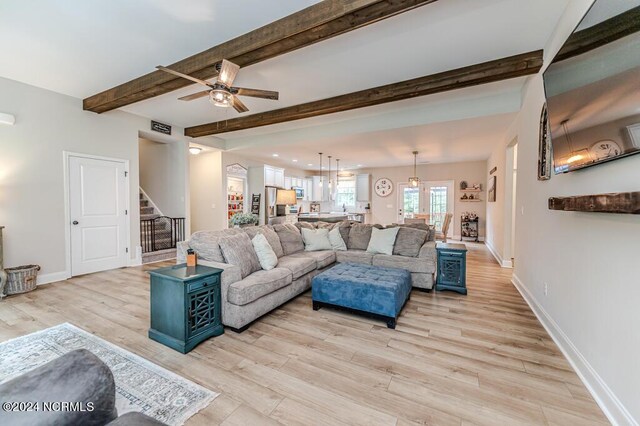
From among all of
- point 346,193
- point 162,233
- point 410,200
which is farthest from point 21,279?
point 410,200

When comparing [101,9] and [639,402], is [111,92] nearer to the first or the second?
[101,9]

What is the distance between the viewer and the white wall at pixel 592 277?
4.95ft

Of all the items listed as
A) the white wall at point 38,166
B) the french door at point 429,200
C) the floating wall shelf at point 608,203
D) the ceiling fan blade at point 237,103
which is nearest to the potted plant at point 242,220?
the ceiling fan blade at point 237,103

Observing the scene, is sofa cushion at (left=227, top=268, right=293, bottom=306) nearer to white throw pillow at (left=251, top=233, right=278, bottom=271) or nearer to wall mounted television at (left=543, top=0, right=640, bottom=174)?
white throw pillow at (left=251, top=233, right=278, bottom=271)

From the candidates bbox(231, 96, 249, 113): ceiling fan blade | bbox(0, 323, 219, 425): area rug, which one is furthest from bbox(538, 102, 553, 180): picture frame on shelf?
bbox(0, 323, 219, 425): area rug

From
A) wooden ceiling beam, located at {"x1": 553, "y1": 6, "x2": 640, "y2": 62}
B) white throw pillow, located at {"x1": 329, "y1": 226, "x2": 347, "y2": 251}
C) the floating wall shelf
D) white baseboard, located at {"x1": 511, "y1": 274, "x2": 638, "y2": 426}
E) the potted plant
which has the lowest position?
white baseboard, located at {"x1": 511, "y1": 274, "x2": 638, "y2": 426}

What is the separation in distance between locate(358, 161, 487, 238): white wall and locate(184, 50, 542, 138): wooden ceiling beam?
6059 mm

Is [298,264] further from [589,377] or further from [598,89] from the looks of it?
[598,89]

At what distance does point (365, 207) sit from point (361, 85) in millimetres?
6863

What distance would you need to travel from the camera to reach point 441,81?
3602 mm

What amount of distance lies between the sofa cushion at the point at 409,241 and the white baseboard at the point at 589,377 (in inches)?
61.8

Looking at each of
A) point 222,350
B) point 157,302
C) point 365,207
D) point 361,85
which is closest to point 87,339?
point 157,302

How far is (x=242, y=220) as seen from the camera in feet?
12.8

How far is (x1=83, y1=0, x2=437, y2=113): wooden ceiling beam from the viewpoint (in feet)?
7.22
